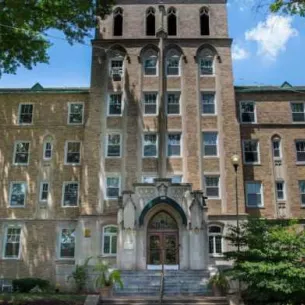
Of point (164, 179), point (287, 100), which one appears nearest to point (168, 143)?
point (164, 179)

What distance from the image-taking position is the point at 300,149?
29.6 metres

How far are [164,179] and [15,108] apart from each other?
13662mm

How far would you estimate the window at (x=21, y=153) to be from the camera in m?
29.5

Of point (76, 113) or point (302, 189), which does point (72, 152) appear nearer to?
point (76, 113)

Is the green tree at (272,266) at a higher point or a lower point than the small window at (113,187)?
lower

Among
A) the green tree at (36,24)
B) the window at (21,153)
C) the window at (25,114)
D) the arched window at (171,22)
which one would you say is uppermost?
the arched window at (171,22)

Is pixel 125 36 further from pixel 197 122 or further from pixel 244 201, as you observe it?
pixel 244 201

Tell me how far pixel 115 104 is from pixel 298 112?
14098mm

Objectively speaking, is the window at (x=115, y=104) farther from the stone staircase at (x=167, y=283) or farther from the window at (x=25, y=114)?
the stone staircase at (x=167, y=283)

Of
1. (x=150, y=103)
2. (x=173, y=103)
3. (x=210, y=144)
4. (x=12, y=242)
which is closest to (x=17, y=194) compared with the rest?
(x=12, y=242)

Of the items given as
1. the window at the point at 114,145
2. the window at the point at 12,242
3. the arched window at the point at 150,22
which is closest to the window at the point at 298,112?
the arched window at the point at 150,22

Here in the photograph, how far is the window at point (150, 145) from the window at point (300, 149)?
10627 millimetres

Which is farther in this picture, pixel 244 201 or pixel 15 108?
pixel 15 108

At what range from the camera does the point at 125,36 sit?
31.2 metres
